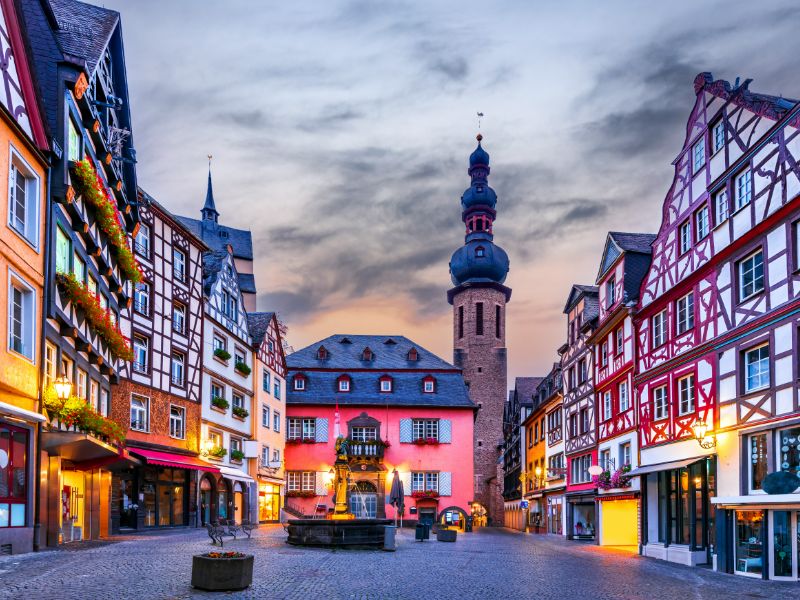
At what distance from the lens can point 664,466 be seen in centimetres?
2591

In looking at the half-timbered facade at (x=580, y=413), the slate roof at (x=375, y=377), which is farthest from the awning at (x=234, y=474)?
the slate roof at (x=375, y=377)

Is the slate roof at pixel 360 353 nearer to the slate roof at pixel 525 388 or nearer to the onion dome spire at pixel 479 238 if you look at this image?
the slate roof at pixel 525 388

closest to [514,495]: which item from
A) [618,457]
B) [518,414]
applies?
[518,414]

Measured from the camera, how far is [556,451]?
48.5 m

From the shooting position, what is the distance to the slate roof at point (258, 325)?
165 feet

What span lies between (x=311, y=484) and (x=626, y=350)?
32.6 m

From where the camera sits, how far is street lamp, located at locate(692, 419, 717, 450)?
2234cm

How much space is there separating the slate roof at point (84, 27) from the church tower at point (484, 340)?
52.5m

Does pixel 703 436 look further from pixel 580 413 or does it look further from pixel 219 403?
pixel 219 403

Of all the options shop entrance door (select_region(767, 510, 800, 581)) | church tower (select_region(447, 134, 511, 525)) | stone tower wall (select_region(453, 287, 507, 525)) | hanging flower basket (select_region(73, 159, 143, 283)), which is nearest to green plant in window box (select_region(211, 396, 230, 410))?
hanging flower basket (select_region(73, 159, 143, 283))

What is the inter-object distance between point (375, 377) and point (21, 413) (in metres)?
46.3

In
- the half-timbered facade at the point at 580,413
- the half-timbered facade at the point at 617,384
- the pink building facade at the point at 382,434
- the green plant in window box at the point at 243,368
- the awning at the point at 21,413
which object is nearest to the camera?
the awning at the point at 21,413

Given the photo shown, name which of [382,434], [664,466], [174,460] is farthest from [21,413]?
[382,434]

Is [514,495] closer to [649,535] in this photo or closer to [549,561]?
[649,535]
